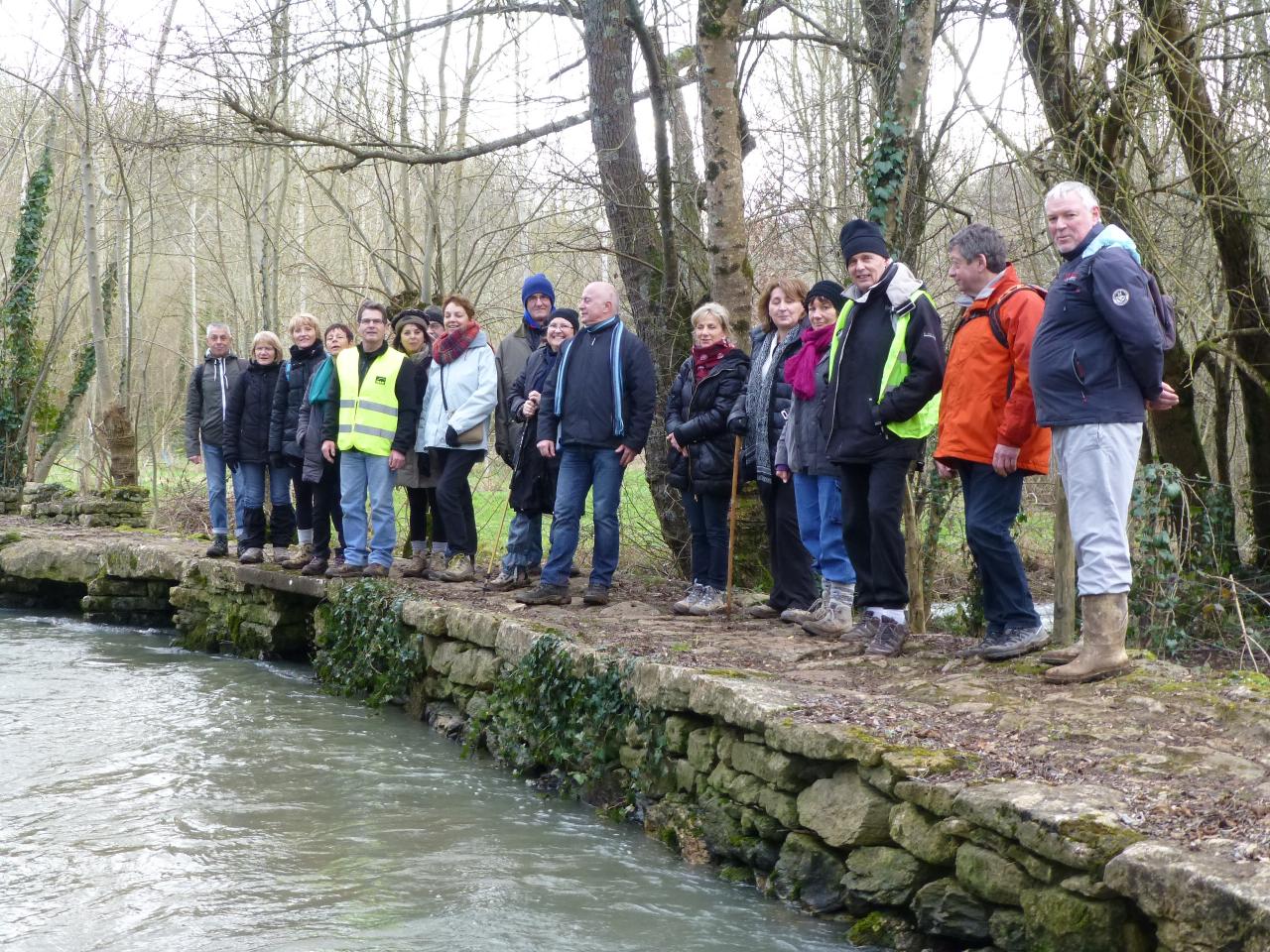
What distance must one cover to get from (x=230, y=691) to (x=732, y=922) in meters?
5.46

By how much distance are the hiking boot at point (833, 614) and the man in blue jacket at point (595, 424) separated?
1.62m

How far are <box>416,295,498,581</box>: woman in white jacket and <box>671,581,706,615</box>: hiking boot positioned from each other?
1965 mm

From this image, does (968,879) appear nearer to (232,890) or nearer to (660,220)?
(232,890)

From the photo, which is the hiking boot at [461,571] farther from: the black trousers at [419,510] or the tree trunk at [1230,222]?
the tree trunk at [1230,222]

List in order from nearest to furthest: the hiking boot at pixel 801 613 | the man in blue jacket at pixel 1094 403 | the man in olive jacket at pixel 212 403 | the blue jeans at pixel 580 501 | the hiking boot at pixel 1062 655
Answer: the man in blue jacket at pixel 1094 403
the hiking boot at pixel 1062 655
the hiking boot at pixel 801 613
the blue jeans at pixel 580 501
the man in olive jacket at pixel 212 403

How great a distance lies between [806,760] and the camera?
15.9ft

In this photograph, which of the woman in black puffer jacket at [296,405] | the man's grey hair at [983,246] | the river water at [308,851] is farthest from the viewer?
the woman in black puffer jacket at [296,405]

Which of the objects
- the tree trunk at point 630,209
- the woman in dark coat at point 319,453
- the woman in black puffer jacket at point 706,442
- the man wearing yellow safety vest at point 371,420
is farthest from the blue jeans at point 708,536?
the woman in dark coat at point 319,453

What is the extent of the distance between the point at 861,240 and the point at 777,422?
1.42 m

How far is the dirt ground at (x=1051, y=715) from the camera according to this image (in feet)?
12.3

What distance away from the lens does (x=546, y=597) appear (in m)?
8.16

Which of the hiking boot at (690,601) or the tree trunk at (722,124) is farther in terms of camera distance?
the tree trunk at (722,124)

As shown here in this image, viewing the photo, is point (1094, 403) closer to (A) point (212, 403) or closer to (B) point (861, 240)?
(B) point (861, 240)

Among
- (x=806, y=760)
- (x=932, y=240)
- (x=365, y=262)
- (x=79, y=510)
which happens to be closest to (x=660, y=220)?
(x=932, y=240)
